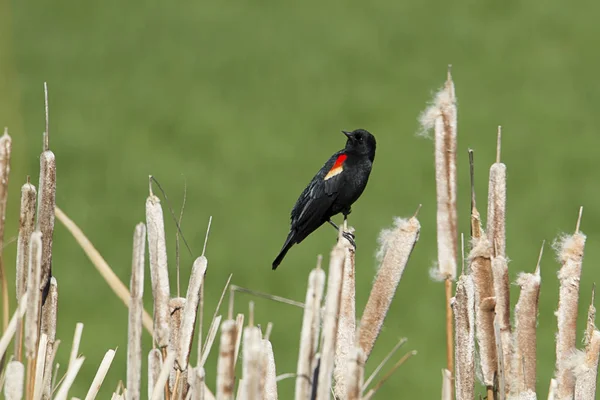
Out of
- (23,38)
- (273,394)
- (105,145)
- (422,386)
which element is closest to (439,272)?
(273,394)

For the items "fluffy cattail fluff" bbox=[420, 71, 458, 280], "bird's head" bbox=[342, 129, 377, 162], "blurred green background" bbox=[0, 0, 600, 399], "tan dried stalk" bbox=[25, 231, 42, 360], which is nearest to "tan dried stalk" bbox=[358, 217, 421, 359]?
"fluffy cattail fluff" bbox=[420, 71, 458, 280]

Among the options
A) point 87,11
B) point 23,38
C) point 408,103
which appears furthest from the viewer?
point 87,11

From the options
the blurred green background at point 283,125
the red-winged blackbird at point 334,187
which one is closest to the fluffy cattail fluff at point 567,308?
the red-winged blackbird at point 334,187

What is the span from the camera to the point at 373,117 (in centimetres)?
1084

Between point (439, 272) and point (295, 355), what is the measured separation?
5813mm

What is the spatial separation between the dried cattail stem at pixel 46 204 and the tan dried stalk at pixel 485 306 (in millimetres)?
738

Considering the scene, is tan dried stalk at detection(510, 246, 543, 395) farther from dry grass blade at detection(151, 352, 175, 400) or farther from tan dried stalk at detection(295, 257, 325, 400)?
dry grass blade at detection(151, 352, 175, 400)

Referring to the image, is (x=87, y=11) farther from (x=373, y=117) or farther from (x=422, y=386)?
(x=422, y=386)

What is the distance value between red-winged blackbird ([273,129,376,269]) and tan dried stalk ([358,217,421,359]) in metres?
1.36

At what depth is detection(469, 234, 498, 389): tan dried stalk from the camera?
1.62 m

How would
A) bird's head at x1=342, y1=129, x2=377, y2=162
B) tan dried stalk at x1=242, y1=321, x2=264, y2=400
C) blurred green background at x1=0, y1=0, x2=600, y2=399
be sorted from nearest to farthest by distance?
tan dried stalk at x1=242, y1=321, x2=264, y2=400, bird's head at x1=342, y1=129, x2=377, y2=162, blurred green background at x1=0, y1=0, x2=600, y2=399

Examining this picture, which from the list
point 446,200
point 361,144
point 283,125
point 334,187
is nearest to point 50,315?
point 446,200

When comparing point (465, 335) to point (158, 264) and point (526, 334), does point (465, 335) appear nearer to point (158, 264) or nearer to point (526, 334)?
point (526, 334)

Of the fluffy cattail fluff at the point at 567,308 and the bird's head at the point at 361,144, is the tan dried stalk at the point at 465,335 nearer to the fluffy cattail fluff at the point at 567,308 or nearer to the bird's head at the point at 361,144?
the fluffy cattail fluff at the point at 567,308
